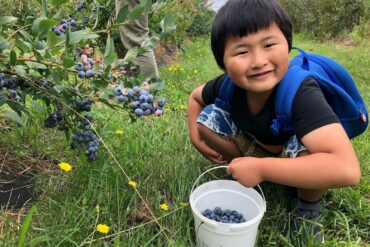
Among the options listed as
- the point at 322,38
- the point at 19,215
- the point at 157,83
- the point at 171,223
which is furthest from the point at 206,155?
the point at 322,38

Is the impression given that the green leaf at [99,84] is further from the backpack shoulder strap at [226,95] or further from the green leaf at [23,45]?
the backpack shoulder strap at [226,95]

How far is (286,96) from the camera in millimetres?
1406

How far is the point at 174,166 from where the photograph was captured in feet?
5.90

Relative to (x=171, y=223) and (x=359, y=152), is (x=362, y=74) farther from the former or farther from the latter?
(x=171, y=223)

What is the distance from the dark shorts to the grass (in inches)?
5.5

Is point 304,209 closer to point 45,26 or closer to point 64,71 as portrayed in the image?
point 64,71

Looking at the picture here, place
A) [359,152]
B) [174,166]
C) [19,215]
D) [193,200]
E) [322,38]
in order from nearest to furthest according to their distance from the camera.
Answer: [193,200], [19,215], [174,166], [359,152], [322,38]

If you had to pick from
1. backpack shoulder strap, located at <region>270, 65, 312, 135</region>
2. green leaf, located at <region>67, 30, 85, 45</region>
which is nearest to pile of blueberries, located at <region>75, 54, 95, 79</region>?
green leaf, located at <region>67, 30, 85, 45</region>

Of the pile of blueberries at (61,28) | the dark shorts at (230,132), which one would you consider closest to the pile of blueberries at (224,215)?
the dark shorts at (230,132)

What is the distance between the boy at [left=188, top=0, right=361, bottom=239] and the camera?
4.20 feet

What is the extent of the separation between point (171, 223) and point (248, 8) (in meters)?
0.75

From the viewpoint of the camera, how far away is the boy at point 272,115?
4.20 ft

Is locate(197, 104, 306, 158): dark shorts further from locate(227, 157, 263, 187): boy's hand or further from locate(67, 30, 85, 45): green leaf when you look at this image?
locate(67, 30, 85, 45): green leaf

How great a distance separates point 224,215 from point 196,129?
50 centimetres
